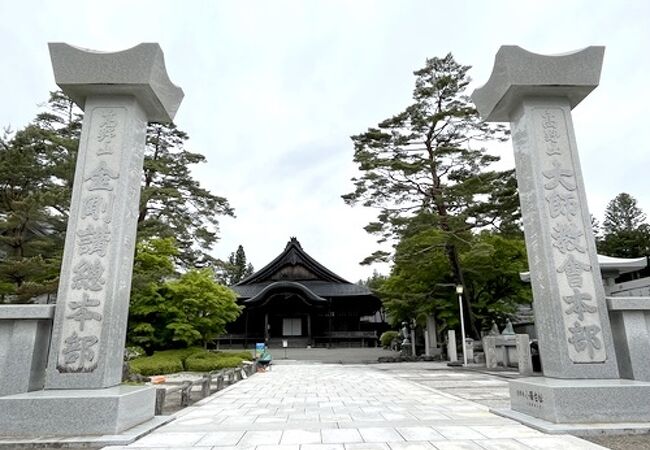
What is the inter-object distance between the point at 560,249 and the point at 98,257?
6881 millimetres

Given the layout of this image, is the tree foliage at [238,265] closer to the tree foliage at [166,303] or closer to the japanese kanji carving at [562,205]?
the tree foliage at [166,303]

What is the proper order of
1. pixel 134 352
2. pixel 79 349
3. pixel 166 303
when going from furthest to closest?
pixel 166 303, pixel 134 352, pixel 79 349

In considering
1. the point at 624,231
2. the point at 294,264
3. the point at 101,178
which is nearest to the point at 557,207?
the point at 101,178

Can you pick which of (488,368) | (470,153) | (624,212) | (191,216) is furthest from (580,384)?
(624,212)

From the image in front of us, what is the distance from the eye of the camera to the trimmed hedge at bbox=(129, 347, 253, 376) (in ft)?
46.7

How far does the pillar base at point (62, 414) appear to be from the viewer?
→ 454 cm

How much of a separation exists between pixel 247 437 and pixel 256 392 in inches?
206

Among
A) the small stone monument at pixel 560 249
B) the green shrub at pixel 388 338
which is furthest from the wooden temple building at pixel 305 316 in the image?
the small stone monument at pixel 560 249

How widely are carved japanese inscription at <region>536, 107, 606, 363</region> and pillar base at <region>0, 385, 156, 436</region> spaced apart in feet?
20.5

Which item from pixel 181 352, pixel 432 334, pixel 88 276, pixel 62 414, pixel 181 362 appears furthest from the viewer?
pixel 432 334

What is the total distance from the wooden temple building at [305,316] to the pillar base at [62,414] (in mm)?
24595

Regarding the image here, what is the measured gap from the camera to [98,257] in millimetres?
5410

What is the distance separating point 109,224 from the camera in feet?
18.2

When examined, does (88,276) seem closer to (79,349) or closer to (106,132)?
(79,349)
